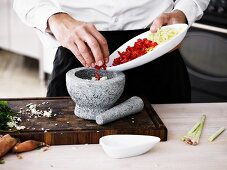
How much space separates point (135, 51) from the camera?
149cm

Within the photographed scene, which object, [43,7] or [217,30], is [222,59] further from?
[43,7]

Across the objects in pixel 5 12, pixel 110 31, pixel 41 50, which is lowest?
pixel 41 50

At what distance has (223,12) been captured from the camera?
2895 mm

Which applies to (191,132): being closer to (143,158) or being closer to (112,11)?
(143,158)

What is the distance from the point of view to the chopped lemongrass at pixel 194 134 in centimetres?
132

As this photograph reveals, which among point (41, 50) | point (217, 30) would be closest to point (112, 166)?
point (217, 30)

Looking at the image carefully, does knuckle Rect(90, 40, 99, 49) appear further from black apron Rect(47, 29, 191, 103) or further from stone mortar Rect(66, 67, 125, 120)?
black apron Rect(47, 29, 191, 103)

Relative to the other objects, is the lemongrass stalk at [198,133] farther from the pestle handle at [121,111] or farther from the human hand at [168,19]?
the human hand at [168,19]

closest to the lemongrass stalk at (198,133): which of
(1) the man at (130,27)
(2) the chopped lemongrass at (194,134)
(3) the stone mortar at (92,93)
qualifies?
(2) the chopped lemongrass at (194,134)

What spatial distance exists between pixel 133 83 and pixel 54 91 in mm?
306

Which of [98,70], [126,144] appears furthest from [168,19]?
[126,144]

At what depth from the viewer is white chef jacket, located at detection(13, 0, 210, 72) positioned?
173 centimetres

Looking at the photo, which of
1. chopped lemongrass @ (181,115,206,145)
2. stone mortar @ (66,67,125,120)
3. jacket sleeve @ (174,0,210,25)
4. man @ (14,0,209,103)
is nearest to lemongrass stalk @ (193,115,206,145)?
chopped lemongrass @ (181,115,206,145)

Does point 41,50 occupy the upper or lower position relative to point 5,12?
lower
